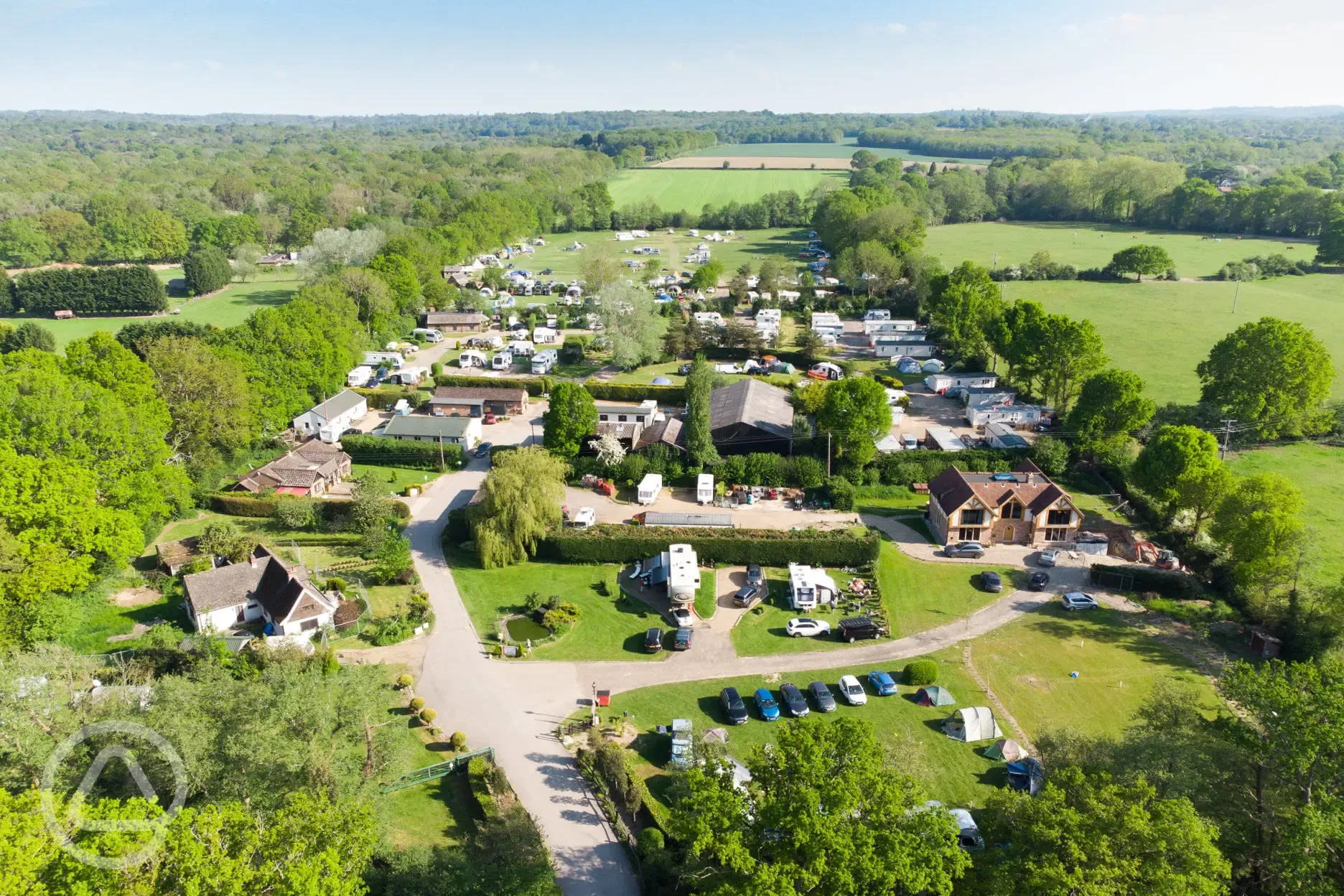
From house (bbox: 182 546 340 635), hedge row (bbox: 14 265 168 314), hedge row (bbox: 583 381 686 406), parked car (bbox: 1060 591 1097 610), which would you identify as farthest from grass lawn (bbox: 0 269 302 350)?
parked car (bbox: 1060 591 1097 610)

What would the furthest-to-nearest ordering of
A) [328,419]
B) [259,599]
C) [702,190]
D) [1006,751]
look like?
1. [702,190]
2. [328,419]
3. [259,599]
4. [1006,751]

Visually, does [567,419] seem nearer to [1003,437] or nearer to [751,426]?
[751,426]

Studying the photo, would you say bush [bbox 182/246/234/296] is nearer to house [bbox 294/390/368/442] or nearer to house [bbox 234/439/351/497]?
house [bbox 294/390/368/442]

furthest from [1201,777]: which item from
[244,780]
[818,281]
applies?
[818,281]

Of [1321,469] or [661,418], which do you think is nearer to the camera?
[1321,469]

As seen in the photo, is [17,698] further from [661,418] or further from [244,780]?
[661,418]

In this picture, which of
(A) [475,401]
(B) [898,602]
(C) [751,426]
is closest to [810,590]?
(B) [898,602]

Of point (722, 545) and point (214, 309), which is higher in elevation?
point (214, 309)
